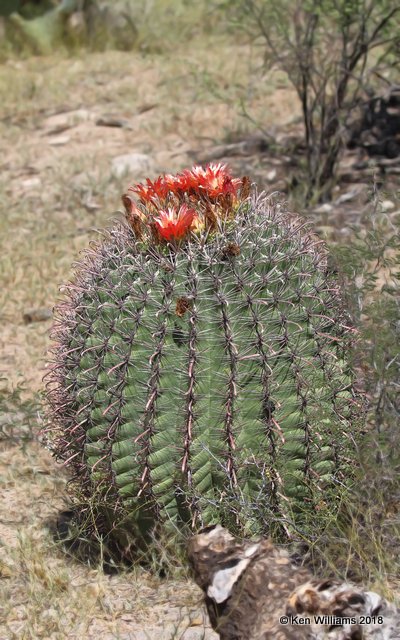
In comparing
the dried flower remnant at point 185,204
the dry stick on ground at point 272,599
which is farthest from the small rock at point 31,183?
the dry stick on ground at point 272,599

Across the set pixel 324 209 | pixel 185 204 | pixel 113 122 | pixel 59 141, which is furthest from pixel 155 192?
pixel 113 122

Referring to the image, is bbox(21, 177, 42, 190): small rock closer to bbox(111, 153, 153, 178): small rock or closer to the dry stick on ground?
bbox(111, 153, 153, 178): small rock

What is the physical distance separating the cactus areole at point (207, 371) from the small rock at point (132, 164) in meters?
4.36

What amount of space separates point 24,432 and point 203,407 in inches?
69.0

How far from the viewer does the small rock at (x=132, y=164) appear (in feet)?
26.5

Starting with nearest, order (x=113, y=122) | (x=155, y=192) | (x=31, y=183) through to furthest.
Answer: (x=155, y=192), (x=31, y=183), (x=113, y=122)

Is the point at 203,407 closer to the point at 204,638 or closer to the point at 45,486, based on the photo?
the point at 204,638

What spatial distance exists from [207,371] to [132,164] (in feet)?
16.1

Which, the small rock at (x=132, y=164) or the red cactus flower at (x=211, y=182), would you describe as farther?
the small rock at (x=132, y=164)

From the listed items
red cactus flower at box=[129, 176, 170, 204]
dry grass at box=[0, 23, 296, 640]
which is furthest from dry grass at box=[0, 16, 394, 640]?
red cactus flower at box=[129, 176, 170, 204]

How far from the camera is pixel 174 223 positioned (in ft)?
11.7

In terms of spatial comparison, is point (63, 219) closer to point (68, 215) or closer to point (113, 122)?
point (68, 215)

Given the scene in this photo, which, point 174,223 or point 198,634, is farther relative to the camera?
point 174,223

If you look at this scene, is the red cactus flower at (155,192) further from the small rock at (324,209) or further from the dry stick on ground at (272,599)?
the small rock at (324,209)
